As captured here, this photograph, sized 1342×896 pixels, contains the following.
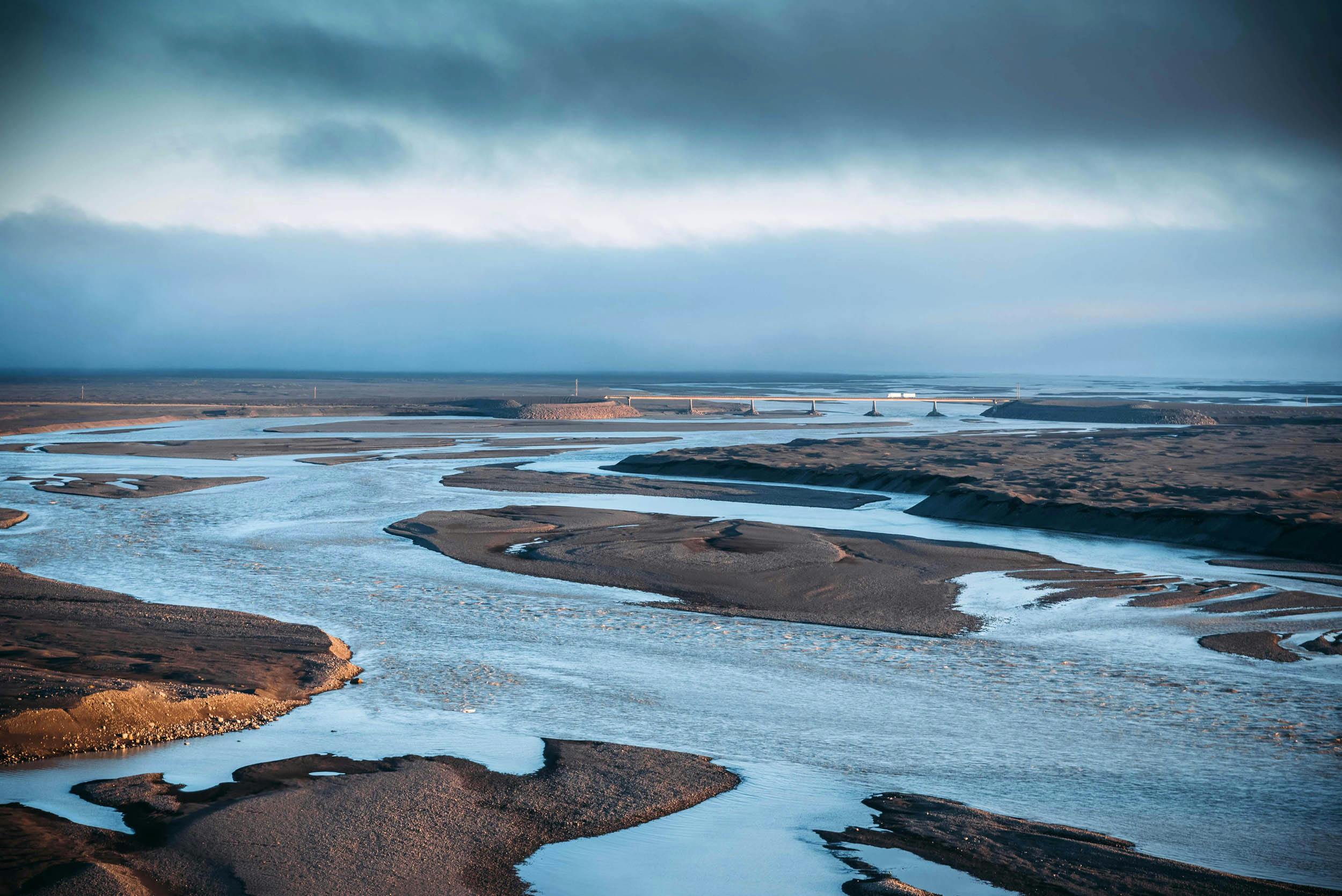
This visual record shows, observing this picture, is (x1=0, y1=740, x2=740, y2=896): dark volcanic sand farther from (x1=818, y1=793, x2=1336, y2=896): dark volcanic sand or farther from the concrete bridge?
the concrete bridge

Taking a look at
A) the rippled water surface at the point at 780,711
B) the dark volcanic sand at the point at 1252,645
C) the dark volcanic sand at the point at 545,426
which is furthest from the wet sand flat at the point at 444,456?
the dark volcanic sand at the point at 1252,645

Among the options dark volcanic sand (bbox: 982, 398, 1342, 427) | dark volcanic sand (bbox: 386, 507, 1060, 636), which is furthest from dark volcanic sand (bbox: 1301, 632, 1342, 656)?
dark volcanic sand (bbox: 982, 398, 1342, 427)

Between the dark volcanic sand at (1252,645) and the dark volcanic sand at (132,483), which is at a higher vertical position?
the dark volcanic sand at (132,483)

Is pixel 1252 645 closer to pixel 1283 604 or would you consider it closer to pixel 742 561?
pixel 1283 604

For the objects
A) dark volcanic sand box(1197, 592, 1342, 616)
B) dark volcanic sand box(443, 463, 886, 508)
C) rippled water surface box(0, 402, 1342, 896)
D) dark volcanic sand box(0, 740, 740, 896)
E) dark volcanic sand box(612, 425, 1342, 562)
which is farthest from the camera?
dark volcanic sand box(443, 463, 886, 508)

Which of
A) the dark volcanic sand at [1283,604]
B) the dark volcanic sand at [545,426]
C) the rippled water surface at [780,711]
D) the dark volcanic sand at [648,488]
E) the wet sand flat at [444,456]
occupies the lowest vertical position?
the rippled water surface at [780,711]

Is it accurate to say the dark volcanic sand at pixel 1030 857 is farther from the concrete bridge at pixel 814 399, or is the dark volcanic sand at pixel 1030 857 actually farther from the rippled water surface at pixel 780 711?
the concrete bridge at pixel 814 399

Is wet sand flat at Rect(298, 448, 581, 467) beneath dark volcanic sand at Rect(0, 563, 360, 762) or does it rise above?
above
